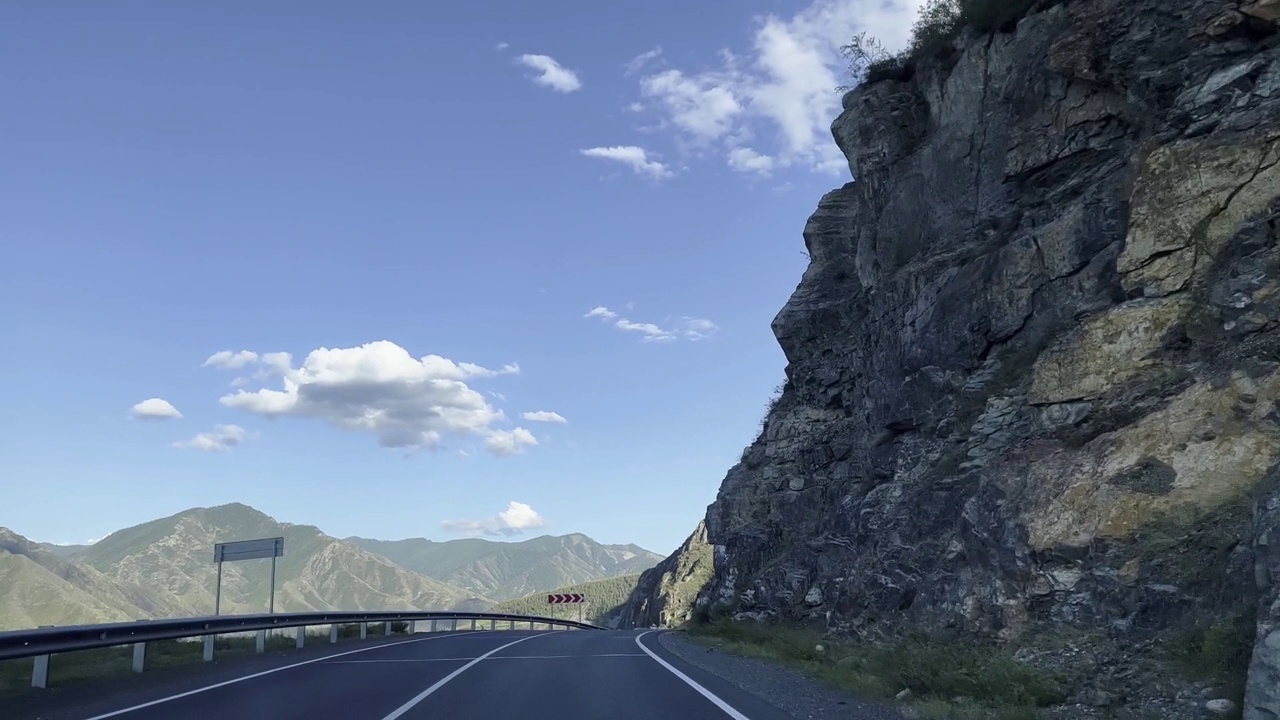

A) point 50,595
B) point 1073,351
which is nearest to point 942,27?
point 1073,351

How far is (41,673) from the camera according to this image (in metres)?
13.7

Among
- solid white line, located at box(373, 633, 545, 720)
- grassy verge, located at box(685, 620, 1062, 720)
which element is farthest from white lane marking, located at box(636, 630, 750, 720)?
solid white line, located at box(373, 633, 545, 720)

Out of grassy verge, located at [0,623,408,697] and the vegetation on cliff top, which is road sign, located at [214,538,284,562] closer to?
grassy verge, located at [0,623,408,697]

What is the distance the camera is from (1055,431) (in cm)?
1714

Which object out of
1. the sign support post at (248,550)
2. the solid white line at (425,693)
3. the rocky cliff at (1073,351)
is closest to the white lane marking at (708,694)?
the solid white line at (425,693)

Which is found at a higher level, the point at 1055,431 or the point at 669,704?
the point at 1055,431

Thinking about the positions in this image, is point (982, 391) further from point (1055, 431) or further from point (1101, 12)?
point (1101, 12)

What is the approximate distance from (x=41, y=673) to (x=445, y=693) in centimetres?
673

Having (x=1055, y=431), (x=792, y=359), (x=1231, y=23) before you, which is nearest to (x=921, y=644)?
(x=1055, y=431)

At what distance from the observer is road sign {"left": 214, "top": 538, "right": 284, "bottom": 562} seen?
27625mm

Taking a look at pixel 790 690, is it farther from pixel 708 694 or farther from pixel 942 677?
pixel 942 677

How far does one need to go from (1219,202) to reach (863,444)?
632 inches

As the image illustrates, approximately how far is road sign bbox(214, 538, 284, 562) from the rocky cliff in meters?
16.1

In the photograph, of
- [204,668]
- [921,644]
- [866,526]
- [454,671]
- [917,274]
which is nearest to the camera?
[921,644]
